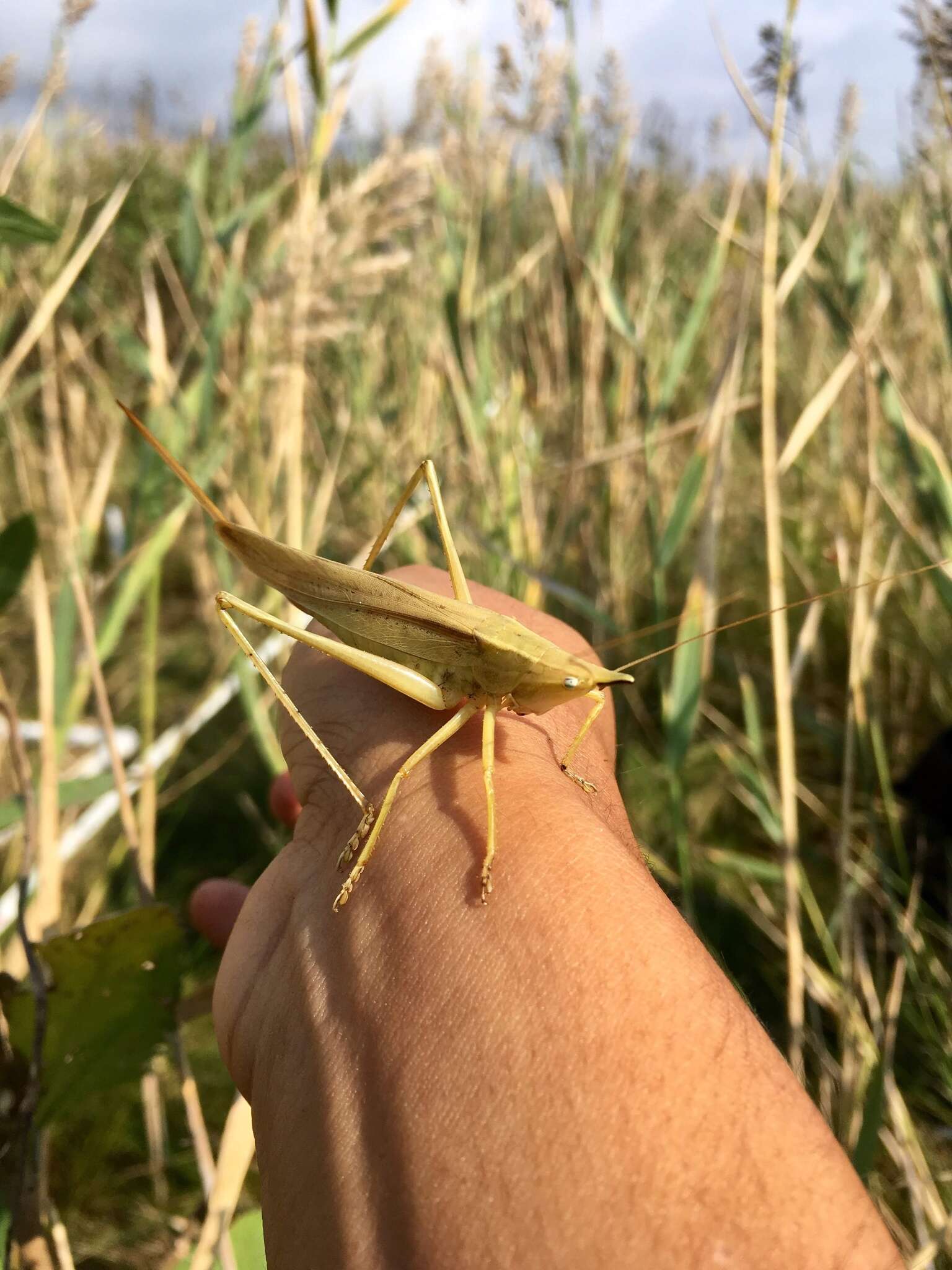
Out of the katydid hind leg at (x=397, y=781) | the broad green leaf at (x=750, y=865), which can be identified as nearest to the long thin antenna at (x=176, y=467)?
the katydid hind leg at (x=397, y=781)

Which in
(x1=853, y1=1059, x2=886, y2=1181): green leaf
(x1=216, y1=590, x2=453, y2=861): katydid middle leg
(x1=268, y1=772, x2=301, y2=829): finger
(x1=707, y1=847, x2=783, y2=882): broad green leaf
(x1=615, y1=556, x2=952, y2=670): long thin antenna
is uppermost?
(x1=615, y1=556, x2=952, y2=670): long thin antenna

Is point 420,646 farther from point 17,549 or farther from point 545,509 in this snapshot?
point 545,509

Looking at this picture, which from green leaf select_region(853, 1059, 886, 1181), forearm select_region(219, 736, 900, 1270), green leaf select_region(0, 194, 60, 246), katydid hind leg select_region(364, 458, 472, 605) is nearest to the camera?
forearm select_region(219, 736, 900, 1270)

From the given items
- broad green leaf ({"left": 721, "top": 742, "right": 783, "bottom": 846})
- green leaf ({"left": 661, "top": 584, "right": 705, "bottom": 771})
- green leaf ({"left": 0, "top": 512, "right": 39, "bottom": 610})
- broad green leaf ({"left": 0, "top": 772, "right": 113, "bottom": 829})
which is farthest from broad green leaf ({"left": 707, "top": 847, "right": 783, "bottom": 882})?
green leaf ({"left": 0, "top": 512, "right": 39, "bottom": 610})

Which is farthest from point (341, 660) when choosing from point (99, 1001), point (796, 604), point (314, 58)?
point (314, 58)

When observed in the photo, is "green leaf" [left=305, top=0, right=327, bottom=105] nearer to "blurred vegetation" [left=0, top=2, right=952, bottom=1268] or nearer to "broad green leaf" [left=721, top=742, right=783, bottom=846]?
"blurred vegetation" [left=0, top=2, right=952, bottom=1268]

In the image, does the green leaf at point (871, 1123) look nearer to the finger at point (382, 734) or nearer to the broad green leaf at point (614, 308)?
the finger at point (382, 734)

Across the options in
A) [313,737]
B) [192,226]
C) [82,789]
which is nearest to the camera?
[313,737]
